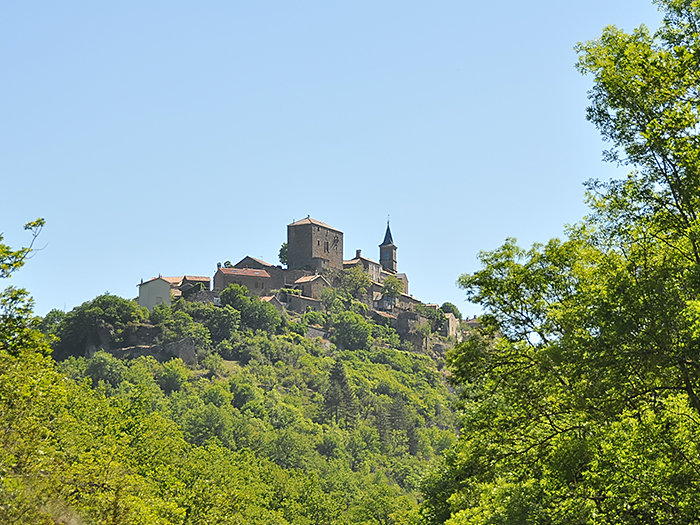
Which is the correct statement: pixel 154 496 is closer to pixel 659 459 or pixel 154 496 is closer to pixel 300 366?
pixel 659 459

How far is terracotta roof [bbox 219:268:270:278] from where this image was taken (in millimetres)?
108875

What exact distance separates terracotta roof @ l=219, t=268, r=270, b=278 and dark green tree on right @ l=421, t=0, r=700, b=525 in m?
91.5

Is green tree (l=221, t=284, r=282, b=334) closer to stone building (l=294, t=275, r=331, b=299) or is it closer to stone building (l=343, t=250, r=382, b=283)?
stone building (l=294, t=275, r=331, b=299)

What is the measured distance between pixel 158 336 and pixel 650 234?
84.5m

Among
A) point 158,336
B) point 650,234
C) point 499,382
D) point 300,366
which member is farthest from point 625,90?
point 300,366

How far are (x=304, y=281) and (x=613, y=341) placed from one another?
333 feet

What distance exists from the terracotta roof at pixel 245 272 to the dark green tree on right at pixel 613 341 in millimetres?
91547

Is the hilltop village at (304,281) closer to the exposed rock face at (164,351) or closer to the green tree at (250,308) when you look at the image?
the green tree at (250,308)

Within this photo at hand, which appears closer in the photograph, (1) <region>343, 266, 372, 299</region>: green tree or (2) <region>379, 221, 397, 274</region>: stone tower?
(1) <region>343, 266, 372, 299</region>: green tree

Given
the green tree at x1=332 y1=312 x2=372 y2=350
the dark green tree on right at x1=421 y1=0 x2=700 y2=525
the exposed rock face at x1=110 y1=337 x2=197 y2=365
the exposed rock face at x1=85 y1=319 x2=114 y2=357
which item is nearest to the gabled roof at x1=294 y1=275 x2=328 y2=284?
the green tree at x1=332 y1=312 x2=372 y2=350

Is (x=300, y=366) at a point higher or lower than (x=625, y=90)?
higher

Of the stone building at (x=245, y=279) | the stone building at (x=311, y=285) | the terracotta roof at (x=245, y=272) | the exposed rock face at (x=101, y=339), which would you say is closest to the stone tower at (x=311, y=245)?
the stone building at (x=311, y=285)

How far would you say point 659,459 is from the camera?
11914 millimetres

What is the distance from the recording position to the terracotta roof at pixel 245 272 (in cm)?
10888
